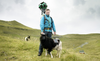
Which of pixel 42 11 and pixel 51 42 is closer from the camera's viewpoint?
pixel 51 42

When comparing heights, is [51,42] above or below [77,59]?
above

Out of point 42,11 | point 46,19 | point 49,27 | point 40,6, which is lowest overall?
point 49,27

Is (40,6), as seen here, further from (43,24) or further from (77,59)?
(77,59)

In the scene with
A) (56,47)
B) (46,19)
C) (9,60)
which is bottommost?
(9,60)

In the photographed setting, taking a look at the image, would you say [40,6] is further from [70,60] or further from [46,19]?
[70,60]


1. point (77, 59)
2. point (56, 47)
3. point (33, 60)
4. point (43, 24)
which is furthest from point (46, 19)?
point (77, 59)

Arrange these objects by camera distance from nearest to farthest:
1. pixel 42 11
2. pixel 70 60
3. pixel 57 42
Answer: pixel 70 60, pixel 57 42, pixel 42 11

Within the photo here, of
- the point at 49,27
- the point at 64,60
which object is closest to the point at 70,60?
the point at 64,60

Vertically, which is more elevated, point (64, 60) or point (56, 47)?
point (56, 47)

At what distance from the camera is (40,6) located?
7234mm

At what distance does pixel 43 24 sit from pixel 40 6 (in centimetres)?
275

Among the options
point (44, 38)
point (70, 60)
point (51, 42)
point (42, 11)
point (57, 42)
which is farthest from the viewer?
point (42, 11)

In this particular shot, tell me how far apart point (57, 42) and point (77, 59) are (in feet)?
5.31

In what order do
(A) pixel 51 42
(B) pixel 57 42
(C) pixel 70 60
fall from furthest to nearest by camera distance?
(B) pixel 57 42 → (A) pixel 51 42 → (C) pixel 70 60
